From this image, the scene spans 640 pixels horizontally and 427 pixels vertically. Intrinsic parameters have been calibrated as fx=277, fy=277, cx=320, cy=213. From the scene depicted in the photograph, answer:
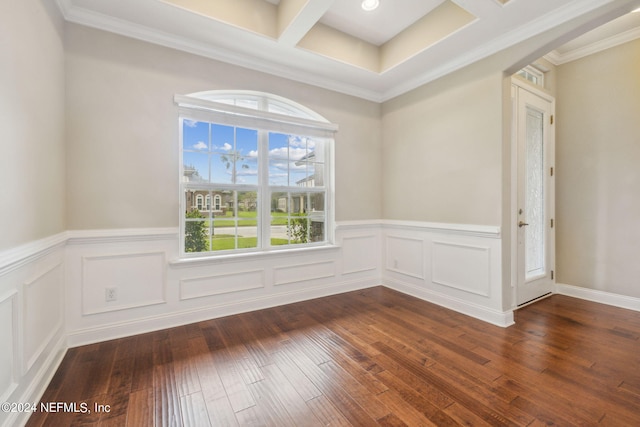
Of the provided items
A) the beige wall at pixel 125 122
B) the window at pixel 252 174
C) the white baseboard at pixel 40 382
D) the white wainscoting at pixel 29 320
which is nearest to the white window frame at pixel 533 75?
the window at pixel 252 174

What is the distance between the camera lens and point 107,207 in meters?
2.39

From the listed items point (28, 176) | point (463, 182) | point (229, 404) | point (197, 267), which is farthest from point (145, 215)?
point (463, 182)

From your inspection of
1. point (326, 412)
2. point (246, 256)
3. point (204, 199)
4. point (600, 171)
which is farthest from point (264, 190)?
point (600, 171)

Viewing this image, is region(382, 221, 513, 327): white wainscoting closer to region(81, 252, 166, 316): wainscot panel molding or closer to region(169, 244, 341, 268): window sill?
region(169, 244, 341, 268): window sill

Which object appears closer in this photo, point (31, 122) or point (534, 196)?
point (31, 122)

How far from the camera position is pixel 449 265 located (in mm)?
3158

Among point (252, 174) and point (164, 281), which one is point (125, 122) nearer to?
point (252, 174)

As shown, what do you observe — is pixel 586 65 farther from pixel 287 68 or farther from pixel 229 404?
pixel 229 404

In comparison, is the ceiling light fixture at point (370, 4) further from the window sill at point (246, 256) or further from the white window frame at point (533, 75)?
the window sill at point (246, 256)

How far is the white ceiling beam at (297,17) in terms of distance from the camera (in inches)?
87.7

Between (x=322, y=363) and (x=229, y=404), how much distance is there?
2.29 ft

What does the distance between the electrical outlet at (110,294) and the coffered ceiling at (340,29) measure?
225 centimetres

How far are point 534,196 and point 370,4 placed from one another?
2.91 metres

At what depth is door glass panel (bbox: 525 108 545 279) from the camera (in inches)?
131
